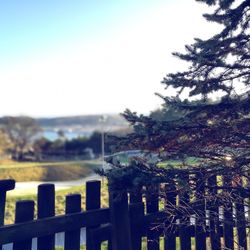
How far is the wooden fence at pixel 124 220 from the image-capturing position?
1824 millimetres

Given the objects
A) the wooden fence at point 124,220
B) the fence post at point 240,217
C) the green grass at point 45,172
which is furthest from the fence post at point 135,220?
the green grass at point 45,172

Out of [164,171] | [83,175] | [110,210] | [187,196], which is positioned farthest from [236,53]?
[83,175]

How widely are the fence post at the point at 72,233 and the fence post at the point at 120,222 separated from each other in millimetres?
214

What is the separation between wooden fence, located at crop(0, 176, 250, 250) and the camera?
1824 millimetres

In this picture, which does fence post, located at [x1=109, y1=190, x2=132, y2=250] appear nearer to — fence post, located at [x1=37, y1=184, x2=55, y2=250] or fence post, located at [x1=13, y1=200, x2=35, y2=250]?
fence post, located at [x1=37, y1=184, x2=55, y2=250]

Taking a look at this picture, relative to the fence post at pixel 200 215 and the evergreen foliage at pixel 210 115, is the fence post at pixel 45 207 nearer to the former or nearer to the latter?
the evergreen foliage at pixel 210 115

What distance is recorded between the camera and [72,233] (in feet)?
6.46

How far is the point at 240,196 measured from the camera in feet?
7.07

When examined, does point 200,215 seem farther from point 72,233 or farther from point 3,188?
point 3,188

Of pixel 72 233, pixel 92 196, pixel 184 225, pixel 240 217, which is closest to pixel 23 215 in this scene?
pixel 72 233

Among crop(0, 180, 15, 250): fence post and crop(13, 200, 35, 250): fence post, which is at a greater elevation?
crop(0, 180, 15, 250): fence post

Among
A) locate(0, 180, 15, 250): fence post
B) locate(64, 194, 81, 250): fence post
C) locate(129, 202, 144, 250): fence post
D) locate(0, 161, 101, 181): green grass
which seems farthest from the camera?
locate(0, 161, 101, 181): green grass

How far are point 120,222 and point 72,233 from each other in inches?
11.9

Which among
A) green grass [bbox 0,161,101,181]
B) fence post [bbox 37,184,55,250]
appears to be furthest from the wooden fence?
green grass [bbox 0,161,101,181]
